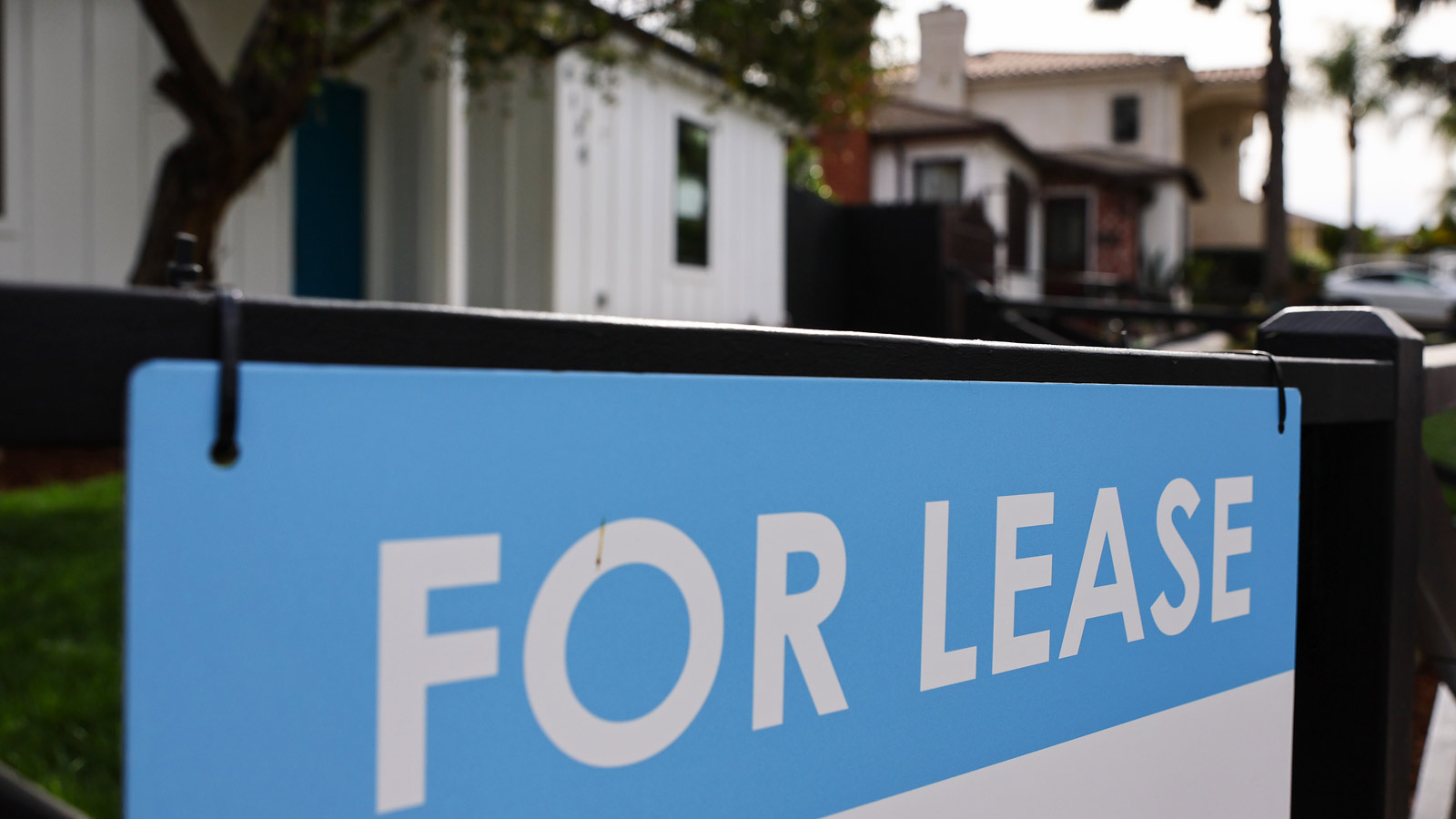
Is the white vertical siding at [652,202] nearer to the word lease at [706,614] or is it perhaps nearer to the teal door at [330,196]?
the teal door at [330,196]

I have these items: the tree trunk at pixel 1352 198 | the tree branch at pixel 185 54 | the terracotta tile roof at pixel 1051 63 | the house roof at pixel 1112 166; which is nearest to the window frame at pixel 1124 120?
the house roof at pixel 1112 166

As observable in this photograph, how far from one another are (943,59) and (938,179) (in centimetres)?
755

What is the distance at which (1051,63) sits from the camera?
104ft

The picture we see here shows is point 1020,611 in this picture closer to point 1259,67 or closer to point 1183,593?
point 1183,593

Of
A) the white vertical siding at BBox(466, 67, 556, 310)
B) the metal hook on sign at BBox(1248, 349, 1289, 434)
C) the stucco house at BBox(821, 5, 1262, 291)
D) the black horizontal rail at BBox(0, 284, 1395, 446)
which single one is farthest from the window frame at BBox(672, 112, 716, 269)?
the stucco house at BBox(821, 5, 1262, 291)

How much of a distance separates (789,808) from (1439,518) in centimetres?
171

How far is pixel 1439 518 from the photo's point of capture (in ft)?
6.90

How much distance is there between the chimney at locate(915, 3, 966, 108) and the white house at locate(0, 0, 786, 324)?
18311 mm

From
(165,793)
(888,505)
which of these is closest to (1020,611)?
(888,505)

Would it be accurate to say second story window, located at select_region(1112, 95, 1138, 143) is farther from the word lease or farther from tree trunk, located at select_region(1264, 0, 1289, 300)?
the word lease

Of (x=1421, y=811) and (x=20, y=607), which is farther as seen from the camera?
(x=20, y=607)

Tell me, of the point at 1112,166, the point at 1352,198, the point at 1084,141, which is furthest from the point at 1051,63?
the point at 1352,198

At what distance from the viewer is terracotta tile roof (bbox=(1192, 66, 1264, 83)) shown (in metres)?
31.6

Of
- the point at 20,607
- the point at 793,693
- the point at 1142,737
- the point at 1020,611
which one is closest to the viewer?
the point at 793,693
